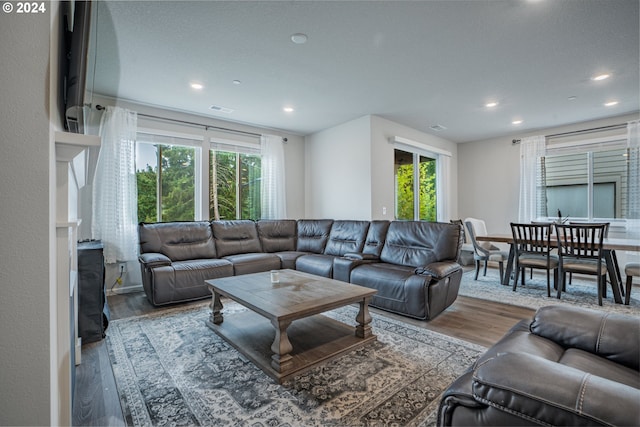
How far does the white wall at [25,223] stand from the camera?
0.67m

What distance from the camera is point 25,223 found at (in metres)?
0.69

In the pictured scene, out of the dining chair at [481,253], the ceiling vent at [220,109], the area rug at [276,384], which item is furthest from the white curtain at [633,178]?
the ceiling vent at [220,109]

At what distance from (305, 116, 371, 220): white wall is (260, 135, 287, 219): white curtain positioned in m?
0.69

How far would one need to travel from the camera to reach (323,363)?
2.06m

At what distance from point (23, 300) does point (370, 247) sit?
3673 millimetres

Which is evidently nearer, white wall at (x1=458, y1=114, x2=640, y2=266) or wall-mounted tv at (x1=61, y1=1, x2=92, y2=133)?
wall-mounted tv at (x1=61, y1=1, x2=92, y2=133)

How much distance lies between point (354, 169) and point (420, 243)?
6.08 ft

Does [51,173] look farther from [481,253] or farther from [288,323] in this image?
[481,253]

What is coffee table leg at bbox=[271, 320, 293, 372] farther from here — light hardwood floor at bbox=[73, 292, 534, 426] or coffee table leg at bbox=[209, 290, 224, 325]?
coffee table leg at bbox=[209, 290, 224, 325]

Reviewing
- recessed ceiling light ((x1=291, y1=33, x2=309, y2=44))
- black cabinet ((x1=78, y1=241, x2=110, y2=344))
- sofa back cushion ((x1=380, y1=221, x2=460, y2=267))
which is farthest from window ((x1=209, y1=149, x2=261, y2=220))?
recessed ceiling light ((x1=291, y1=33, x2=309, y2=44))

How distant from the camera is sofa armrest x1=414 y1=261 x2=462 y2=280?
9.55 feet

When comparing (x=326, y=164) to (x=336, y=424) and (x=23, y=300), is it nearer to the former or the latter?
(x=336, y=424)

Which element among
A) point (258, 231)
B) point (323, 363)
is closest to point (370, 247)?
point (258, 231)

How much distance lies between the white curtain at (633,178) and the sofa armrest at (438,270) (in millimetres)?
3546
